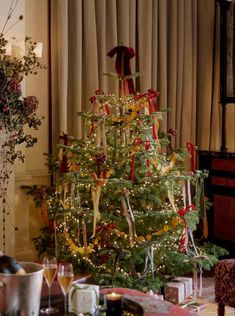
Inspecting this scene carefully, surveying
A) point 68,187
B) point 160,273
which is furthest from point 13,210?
point 160,273

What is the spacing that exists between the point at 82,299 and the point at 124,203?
1.66 metres

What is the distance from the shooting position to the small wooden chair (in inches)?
121

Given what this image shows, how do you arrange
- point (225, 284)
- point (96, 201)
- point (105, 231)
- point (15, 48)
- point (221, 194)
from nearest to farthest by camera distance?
point (225, 284)
point (96, 201)
point (105, 231)
point (15, 48)
point (221, 194)

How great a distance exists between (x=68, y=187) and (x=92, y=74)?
1.07m

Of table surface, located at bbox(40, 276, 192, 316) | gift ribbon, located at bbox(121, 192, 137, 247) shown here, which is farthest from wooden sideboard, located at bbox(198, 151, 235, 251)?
table surface, located at bbox(40, 276, 192, 316)

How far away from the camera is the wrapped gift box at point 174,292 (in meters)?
3.65

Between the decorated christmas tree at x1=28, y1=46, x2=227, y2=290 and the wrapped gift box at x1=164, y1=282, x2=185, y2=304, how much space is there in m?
0.07

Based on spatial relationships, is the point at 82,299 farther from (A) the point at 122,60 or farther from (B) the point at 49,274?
(A) the point at 122,60

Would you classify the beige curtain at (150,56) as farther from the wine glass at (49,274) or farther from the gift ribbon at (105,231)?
the wine glass at (49,274)

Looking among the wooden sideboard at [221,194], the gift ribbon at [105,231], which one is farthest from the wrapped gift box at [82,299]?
the wooden sideboard at [221,194]

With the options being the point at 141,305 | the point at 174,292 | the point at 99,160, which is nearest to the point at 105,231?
the point at 99,160

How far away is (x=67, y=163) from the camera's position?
3.97 metres

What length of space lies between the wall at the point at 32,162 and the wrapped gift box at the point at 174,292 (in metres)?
1.29

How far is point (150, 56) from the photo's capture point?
5.00 meters
